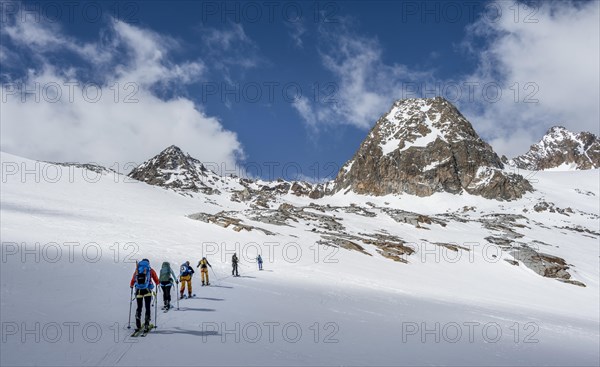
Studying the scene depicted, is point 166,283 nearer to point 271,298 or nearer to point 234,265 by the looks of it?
point 271,298

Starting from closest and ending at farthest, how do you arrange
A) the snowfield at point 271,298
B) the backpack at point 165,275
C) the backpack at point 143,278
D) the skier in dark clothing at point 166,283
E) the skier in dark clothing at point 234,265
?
the snowfield at point 271,298 < the backpack at point 143,278 < the skier in dark clothing at point 166,283 < the backpack at point 165,275 < the skier in dark clothing at point 234,265

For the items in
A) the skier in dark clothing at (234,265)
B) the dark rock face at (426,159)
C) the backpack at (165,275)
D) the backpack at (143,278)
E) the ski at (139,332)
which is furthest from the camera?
the dark rock face at (426,159)

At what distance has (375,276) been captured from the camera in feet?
108

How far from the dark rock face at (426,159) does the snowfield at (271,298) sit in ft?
287

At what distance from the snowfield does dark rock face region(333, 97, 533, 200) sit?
287ft

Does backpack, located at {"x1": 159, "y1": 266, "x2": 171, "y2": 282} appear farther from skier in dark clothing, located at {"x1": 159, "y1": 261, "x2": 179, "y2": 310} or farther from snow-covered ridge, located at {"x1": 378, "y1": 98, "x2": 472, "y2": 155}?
snow-covered ridge, located at {"x1": 378, "y1": 98, "x2": 472, "y2": 155}

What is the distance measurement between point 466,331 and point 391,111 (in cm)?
18339

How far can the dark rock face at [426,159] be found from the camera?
14250 centimetres

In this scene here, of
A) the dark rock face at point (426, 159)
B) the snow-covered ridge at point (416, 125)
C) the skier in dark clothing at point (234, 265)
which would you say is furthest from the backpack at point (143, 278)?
the snow-covered ridge at point (416, 125)

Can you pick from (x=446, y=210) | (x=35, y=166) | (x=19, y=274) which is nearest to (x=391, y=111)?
(x=446, y=210)

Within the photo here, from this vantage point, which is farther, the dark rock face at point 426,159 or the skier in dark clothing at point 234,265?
the dark rock face at point 426,159

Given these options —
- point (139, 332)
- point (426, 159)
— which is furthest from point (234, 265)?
point (426, 159)

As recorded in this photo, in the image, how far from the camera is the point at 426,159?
6063 inches

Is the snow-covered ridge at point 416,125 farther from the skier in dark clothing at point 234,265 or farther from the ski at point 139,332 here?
the ski at point 139,332
